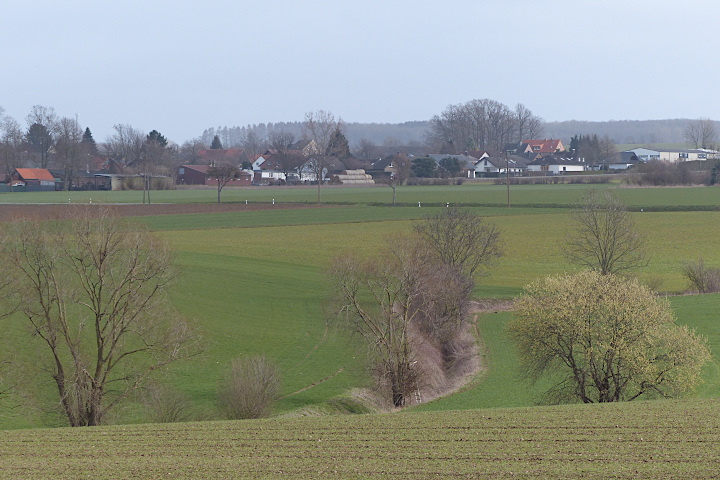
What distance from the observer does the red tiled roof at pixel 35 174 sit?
141m

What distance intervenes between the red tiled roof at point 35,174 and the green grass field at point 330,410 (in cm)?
8210

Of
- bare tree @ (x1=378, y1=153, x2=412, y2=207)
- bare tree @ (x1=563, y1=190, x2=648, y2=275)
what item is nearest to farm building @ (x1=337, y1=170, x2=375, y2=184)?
bare tree @ (x1=378, y1=153, x2=412, y2=207)

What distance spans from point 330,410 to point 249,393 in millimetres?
3881

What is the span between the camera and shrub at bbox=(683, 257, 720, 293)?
49.1m

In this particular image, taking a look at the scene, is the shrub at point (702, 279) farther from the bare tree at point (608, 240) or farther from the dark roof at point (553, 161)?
the dark roof at point (553, 161)

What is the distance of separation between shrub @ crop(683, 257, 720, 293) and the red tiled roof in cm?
12160

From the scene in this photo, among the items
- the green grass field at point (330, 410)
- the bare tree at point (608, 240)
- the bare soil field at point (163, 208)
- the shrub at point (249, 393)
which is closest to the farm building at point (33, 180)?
the bare soil field at point (163, 208)

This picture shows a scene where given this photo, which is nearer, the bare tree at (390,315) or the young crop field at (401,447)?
the young crop field at (401,447)

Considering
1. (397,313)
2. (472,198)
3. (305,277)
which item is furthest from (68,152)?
(397,313)

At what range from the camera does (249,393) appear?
78.0 ft

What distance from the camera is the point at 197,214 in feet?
285

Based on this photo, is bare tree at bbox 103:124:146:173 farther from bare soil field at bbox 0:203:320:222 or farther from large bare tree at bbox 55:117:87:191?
bare soil field at bbox 0:203:320:222

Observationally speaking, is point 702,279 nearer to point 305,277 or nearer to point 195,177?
point 305,277

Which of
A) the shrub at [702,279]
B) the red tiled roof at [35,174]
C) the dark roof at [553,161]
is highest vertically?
the dark roof at [553,161]
